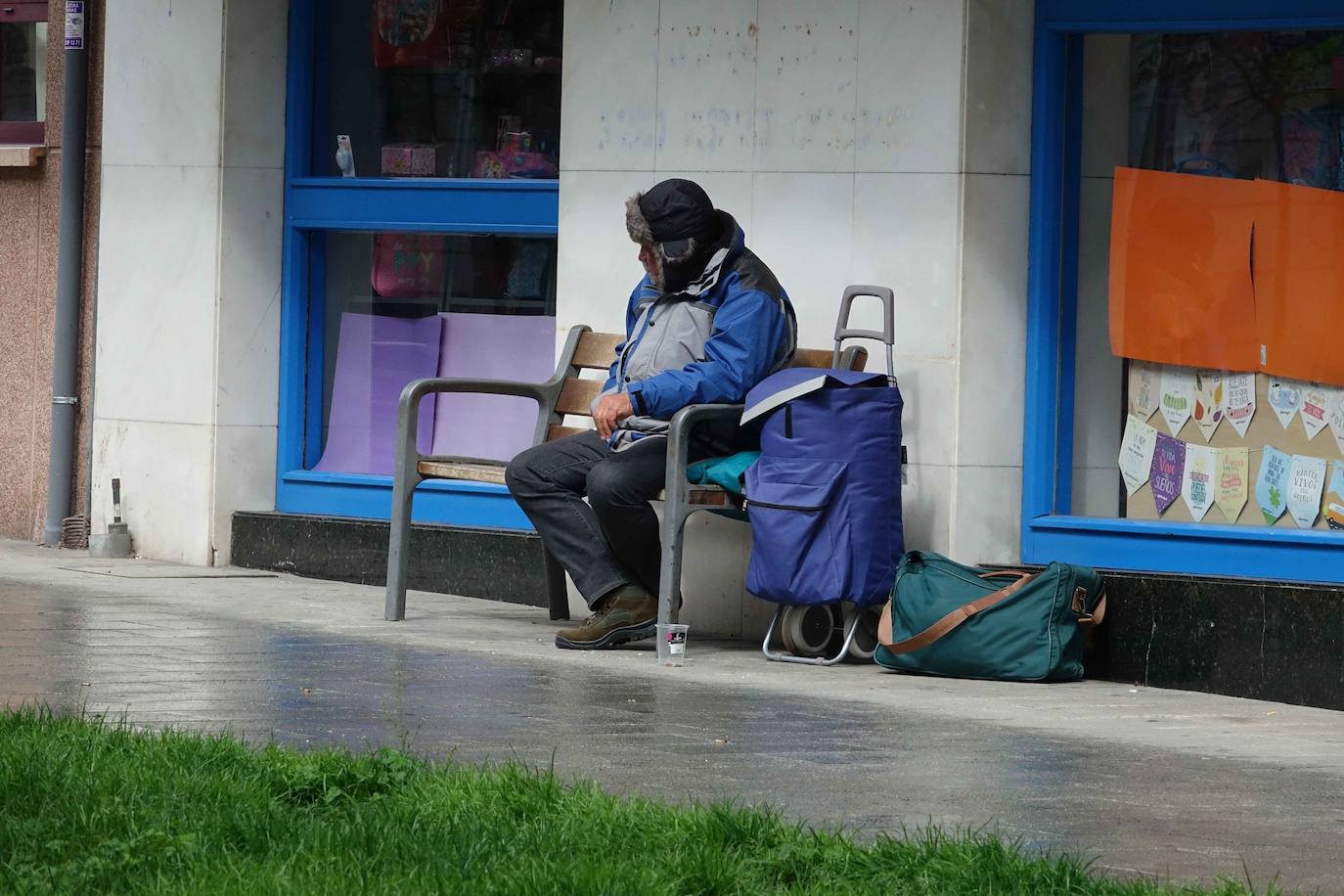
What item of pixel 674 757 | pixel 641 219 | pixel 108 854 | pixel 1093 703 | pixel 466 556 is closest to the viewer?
pixel 108 854

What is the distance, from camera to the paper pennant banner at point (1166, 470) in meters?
7.78

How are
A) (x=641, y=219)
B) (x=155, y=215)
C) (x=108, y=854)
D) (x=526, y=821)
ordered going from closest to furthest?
(x=108, y=854)
(x=526, y=821)
(x=641, y=219)
(x=155, y=215)

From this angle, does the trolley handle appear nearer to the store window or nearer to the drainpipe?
the drainpipe

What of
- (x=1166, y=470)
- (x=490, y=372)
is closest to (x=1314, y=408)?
(x=1166, y=470)

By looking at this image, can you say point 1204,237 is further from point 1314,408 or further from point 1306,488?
point 1306,488

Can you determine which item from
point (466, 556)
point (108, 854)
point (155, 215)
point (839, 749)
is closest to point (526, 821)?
point (108, 854)

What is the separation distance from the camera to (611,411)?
7527mm

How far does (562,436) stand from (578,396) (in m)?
0.21

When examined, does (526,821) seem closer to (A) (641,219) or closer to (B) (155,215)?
(A) (641,219)

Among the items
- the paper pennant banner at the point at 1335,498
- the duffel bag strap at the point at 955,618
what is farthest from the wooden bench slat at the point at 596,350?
the paper pennant banner at the point at 1335,498

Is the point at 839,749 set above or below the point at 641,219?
below

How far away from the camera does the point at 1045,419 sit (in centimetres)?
795

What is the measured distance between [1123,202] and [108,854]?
5.00 m

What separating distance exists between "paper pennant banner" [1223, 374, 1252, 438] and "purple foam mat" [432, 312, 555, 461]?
3007 millimetres
